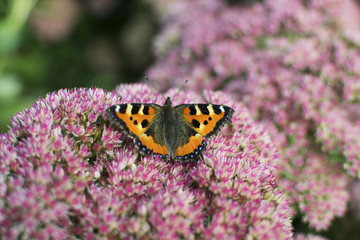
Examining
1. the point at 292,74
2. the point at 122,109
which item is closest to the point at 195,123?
the point at 122,109

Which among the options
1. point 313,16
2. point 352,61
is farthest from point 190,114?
point 313,16

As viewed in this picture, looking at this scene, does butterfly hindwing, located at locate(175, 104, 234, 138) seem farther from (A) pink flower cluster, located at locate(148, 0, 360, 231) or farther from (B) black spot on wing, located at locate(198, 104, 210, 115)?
(A) pink flower cluster, located at locate(148, 0, 360, 231)

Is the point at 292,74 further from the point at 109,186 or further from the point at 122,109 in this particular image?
the point at 109,186

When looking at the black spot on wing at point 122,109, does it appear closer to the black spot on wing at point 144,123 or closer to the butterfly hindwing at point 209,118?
the black spot on wing at point 144,123

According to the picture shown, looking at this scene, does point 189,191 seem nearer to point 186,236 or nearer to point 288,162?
point 186,236

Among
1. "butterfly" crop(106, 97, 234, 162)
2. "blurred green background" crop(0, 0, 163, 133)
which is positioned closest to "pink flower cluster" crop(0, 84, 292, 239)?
"butterfly" crop(106, 97, 234, 162)

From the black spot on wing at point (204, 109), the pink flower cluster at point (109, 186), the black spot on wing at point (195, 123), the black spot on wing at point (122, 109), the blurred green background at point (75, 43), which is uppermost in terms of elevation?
the blurred green background at point (75, 43)

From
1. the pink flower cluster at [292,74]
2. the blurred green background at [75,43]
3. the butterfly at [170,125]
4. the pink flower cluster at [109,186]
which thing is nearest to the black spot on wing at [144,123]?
the butterfly at [170,125]
